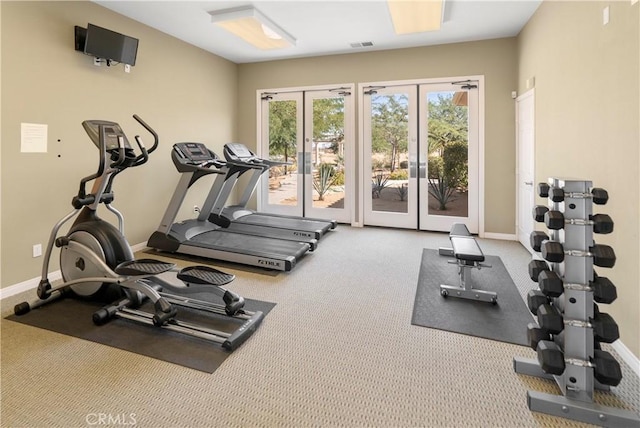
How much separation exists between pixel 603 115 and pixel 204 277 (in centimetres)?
309

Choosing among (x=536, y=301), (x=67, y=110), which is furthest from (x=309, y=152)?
(x=536, y=301)

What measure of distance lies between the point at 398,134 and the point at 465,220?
1.79 meters

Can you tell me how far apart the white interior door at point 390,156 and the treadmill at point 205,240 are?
6.94 ft

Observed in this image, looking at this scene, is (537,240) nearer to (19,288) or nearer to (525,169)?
(525,169)

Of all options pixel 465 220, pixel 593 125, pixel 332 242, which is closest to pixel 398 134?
pixel 465 220

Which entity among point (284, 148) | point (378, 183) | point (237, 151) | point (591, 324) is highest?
point (284, 148)

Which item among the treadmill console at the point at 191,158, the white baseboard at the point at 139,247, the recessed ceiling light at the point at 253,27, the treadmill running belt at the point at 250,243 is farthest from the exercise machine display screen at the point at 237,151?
the white baseboard at the point at 139,247

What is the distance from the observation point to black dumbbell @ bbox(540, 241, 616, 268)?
62.7 inches

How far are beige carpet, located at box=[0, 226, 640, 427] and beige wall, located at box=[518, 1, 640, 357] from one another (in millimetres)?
694

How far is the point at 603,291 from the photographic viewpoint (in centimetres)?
161

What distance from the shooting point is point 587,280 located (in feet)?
5.35

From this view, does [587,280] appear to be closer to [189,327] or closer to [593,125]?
[593,125]

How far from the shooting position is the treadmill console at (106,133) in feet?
9.25

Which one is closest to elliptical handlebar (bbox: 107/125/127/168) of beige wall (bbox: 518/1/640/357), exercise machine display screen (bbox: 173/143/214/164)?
exercise machine display screen (bbox: 173/143/214/164)
